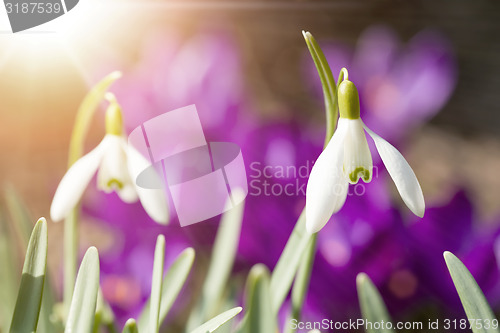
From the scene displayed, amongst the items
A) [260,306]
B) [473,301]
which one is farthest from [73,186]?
[473,301]

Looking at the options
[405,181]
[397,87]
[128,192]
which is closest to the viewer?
[405,181]

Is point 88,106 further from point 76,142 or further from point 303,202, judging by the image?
point 303,202

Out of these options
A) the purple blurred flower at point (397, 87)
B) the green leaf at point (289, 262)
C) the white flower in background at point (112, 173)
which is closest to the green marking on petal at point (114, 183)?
the white flower in background at point (112, 173)

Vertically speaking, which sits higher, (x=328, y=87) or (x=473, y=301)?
(x=328, y=87)

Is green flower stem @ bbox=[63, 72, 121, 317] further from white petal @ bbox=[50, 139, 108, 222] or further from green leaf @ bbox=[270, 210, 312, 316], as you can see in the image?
green leaf @ bbox=[270, 210, 312, 316]

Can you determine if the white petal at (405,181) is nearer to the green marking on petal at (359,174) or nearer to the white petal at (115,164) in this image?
the green marking on petal at (359,174)

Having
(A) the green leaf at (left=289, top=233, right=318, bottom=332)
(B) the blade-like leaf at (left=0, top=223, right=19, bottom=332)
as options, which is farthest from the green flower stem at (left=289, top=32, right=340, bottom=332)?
(B) the blade-like leaf at (left=0, top=223, right=19, bottom=332)

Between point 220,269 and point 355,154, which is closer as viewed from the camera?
point 355,154
